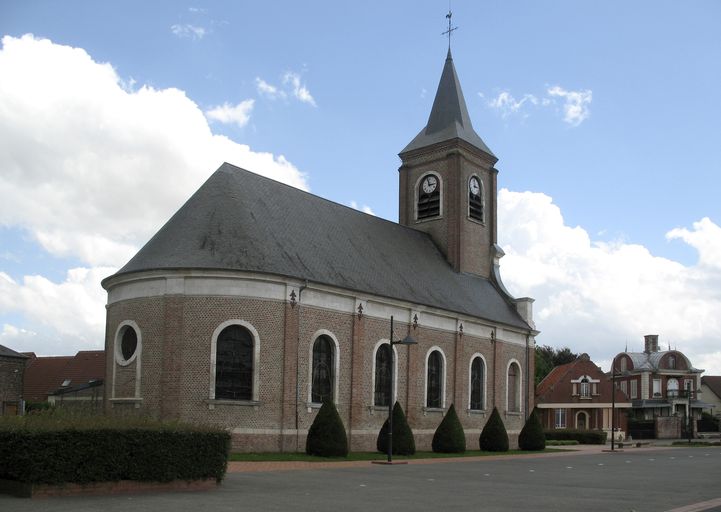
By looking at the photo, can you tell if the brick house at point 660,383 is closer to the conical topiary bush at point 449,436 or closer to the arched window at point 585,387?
the arched window at point 585,387

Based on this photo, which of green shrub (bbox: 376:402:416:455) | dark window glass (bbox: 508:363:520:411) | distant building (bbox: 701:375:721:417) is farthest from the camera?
distant building (bbox: 701:375:721:417)

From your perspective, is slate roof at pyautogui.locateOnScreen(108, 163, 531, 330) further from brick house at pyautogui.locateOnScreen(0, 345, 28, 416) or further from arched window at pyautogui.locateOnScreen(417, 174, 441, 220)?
brick house at pyautogui.locateOnScreen(0, 345, 28, 416)

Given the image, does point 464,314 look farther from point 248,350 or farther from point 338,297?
point 248,350

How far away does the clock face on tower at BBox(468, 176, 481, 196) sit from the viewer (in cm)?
4603

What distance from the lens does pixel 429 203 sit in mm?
45750

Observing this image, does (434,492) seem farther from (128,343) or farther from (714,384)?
(714,384)

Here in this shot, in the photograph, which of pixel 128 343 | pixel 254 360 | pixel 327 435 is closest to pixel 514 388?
pixel 327 435

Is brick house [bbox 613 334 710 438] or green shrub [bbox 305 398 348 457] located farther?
brick house [bbox 613 334 710 438]

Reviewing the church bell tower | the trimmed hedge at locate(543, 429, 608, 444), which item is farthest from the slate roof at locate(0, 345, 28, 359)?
the trimmed hedge at locate(543, 429, 608, 444)

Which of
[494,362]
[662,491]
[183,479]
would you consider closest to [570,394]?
[494,362]

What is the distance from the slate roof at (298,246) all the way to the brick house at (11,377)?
21248mm

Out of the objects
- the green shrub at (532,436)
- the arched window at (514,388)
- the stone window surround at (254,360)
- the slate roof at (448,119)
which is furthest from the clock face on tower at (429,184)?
the stone window surround at (254,360)

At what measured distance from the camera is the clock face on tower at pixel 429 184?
45.8 m

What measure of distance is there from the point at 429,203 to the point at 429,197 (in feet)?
1.22
